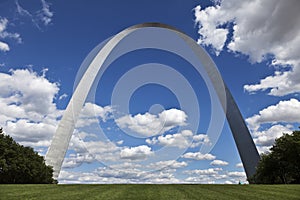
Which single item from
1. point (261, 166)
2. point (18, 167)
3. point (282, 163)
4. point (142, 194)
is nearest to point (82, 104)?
point (18, 167)

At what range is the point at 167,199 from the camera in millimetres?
13648

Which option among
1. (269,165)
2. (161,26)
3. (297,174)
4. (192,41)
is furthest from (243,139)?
(161,26)

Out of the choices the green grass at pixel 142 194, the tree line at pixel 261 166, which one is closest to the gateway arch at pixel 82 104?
the tree line at pixel 261 166

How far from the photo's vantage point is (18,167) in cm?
4378

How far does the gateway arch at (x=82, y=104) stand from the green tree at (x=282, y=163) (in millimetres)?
1532

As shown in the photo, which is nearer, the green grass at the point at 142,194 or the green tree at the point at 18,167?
the green grass at the point at 142,194

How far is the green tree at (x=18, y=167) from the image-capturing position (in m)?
42.8

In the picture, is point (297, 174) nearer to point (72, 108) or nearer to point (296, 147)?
point (296, 147)

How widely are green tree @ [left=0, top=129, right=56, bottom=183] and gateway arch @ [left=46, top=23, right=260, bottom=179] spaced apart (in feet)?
5.30

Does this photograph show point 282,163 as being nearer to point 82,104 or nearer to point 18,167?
point 82,104

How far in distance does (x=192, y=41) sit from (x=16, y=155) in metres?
29.9

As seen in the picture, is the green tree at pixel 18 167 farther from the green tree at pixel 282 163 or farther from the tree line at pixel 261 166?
the green tree at pixel 282 163

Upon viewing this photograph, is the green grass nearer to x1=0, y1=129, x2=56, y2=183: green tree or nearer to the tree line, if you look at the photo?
the tree line

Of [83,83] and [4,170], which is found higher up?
[83,83]
